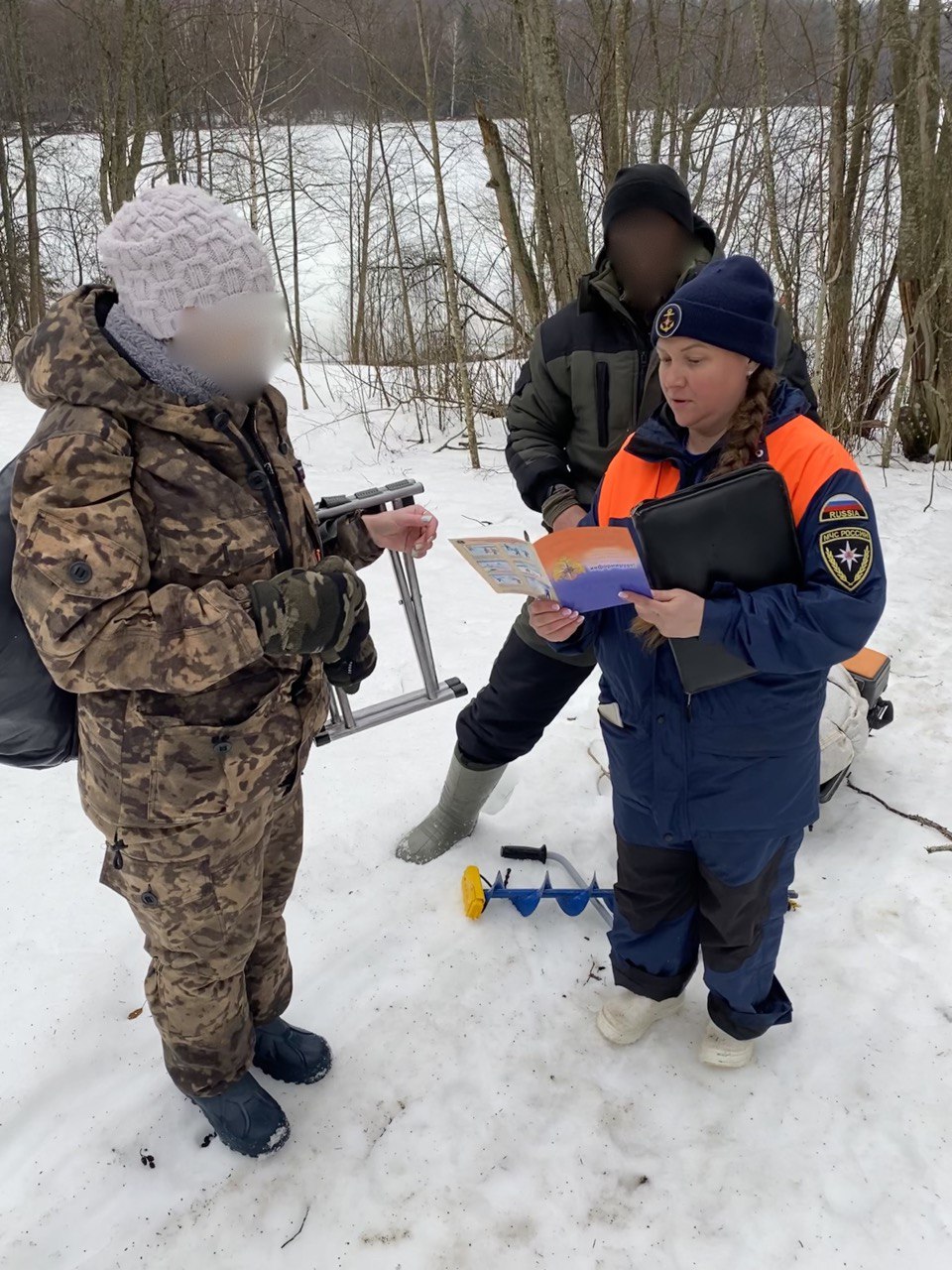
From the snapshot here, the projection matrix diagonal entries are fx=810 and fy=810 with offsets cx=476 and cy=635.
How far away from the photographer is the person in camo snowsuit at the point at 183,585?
1.29 m

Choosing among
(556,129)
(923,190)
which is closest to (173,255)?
(556,129)

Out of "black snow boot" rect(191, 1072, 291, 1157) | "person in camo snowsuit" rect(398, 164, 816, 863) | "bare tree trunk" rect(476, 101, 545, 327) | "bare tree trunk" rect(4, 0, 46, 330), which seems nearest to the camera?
"black snow boot" rect(191, 1072, 291, 1157)

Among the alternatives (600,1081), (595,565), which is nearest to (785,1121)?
(600,1081)

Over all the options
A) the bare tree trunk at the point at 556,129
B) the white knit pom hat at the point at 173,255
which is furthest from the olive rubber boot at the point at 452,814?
the bare tree trunk at the point at 556,129

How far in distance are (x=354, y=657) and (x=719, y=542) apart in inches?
31.2

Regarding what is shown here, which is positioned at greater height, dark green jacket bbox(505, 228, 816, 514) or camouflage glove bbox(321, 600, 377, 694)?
dark green jacket bbox(505, 228, 816, 514)

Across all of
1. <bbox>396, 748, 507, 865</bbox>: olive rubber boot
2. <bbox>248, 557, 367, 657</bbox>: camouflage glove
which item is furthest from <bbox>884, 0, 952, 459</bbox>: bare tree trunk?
<bbox>248, 557, 367, 657</bbox>: camouflage glove

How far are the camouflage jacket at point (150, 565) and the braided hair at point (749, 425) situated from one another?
0.84 meters

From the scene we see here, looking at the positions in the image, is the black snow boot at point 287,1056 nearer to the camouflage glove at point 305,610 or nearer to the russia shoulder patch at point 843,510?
the camouflage glove at point 305,610

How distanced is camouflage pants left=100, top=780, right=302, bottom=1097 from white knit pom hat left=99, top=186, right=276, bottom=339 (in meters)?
0.94

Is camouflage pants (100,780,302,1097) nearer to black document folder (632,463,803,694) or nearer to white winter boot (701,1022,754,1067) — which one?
black document folder (632,463,803,694)

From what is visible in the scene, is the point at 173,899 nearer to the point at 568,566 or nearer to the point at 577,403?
the point at 568,566

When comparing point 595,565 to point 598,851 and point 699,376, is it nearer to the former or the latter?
point 699,376

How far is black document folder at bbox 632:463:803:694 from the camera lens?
4.76 ft
